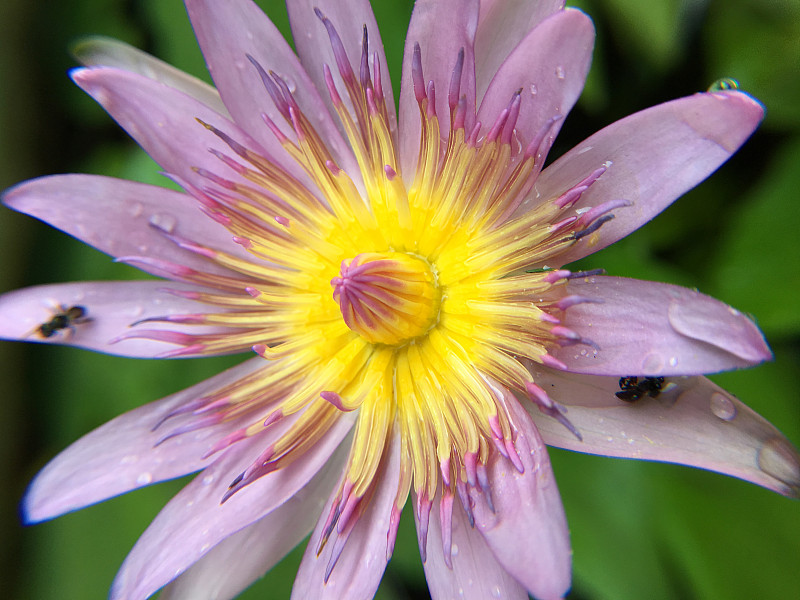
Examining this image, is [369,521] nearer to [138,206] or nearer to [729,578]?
[138,206]

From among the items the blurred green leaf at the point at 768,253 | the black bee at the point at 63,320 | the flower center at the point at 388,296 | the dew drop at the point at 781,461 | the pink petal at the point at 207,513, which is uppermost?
the black bee at the point at 63,320

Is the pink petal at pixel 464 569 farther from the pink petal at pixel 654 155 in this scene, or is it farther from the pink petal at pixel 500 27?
the pink petal at pixel 500 27

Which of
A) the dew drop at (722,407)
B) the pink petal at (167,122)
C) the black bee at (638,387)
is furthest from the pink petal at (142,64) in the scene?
the dew drop at (722,407)

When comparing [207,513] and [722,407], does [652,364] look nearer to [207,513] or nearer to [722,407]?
[722,407]

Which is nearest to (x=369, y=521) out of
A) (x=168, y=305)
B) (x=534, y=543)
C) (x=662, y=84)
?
(x=534, y=543)

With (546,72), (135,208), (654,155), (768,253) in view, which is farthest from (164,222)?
(768,253)

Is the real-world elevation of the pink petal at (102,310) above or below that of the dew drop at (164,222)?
below
